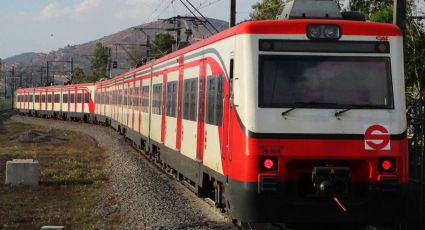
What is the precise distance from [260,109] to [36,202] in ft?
26.3

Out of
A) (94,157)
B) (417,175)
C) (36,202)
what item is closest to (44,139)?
(94,157)

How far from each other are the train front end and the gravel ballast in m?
2.54

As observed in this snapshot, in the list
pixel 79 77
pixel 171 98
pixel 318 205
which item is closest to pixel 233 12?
pixel 171 98

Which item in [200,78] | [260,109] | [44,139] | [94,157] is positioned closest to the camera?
[260,109]

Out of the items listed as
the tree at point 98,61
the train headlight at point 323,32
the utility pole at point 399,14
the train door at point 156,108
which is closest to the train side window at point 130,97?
the train door at point 156,108

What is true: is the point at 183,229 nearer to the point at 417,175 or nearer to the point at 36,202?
the point at 417,175

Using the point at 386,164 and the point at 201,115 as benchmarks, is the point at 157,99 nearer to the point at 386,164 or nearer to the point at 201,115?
the point at 201,115

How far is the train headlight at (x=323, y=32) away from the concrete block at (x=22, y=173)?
10.5 m

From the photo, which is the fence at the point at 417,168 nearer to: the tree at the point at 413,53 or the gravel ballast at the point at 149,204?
the tree at the point at 413,53

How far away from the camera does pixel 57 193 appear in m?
15.6

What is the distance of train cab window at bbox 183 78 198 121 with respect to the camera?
12.0 metres

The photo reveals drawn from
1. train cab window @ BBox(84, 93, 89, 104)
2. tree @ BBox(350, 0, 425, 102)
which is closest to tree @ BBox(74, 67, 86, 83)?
train cab window @ BBox(84, 93, 89, 104)

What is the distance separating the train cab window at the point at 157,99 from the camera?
56.6ft

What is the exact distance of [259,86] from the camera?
25.9 feet
